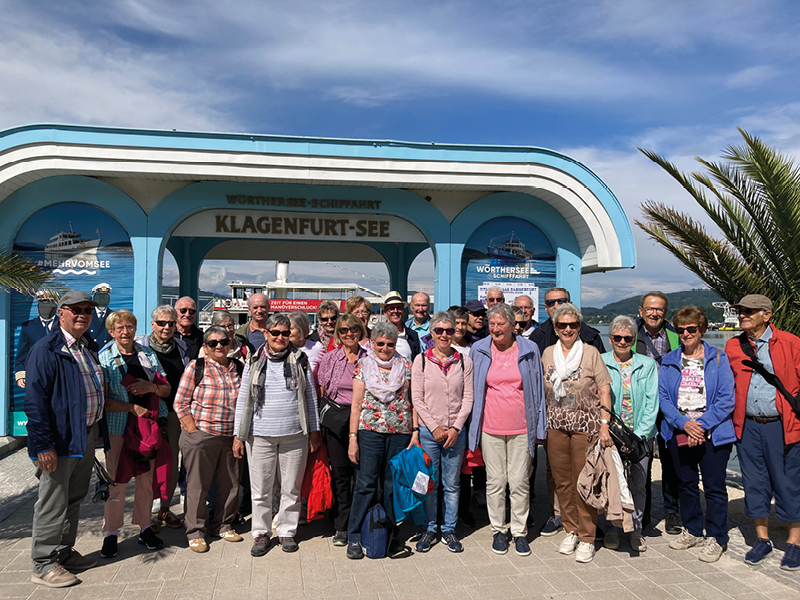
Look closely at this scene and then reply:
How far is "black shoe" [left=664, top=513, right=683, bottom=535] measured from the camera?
15.1 ft

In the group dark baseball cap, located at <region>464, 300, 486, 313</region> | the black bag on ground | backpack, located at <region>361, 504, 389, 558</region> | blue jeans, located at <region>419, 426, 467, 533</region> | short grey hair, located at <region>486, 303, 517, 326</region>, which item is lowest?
backpack, located at <region>361, 504, 389, 558</region>

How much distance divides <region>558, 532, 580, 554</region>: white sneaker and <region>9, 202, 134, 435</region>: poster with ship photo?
249 inches

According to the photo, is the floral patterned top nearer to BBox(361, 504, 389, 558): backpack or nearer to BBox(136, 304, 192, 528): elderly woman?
BBox(361, 504, 389, 558): backpack

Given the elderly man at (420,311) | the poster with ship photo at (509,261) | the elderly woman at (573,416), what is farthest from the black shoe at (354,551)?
the poster with ship photo at (509,261)

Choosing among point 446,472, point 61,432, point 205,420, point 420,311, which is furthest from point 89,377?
point 420,311

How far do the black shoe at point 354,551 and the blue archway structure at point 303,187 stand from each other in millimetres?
4495

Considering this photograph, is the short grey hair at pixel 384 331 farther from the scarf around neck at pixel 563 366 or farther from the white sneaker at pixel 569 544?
the white sneaker at pixel 569 544

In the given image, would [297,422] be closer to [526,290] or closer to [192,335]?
[192,335]

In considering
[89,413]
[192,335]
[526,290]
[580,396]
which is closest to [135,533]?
[89,413]

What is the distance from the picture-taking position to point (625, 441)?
405 centimetres

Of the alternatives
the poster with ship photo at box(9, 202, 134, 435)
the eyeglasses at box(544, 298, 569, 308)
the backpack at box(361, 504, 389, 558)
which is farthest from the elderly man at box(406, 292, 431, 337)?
the poster with ship photo at box(9, 202, 134, 435)

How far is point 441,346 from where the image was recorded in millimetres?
4207

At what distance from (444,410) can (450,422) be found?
0.11 m

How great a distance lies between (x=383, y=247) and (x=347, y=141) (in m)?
5.55
